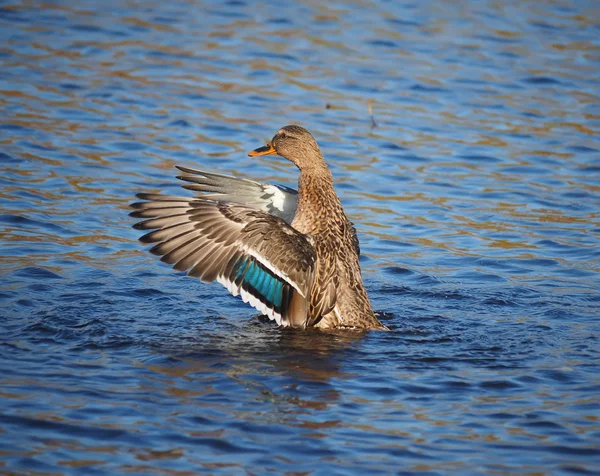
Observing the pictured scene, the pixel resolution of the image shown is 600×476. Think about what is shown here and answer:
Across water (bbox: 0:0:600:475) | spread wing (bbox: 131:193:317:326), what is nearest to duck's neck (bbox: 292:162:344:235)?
spread wing (bbox: 131:193:317:326)

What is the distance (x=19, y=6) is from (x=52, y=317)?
9220mm

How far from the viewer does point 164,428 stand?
5309 mm

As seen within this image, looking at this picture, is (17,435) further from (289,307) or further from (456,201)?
(456,201)

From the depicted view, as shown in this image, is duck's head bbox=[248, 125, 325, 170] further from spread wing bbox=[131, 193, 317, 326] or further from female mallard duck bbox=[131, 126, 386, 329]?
spread wing bbox=[131, 193, 317, 326]

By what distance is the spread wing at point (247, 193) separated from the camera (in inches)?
306

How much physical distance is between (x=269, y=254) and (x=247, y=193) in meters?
1.19

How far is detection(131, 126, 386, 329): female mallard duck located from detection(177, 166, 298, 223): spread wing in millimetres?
581

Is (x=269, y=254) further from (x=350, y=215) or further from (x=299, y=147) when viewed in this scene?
(x=350, y=215)

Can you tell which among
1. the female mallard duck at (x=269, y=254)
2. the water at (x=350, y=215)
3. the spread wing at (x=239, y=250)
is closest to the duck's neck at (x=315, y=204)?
the female mallard duck at (x=269, y=254)

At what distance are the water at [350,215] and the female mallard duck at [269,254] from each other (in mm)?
249

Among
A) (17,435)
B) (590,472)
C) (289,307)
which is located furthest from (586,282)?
(17,435)

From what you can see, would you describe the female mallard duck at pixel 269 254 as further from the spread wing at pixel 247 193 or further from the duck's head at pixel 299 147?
the spread wing at pixel 247 193

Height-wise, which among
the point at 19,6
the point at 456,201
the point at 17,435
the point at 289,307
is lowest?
the point at 17,435

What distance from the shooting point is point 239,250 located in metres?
6.89
